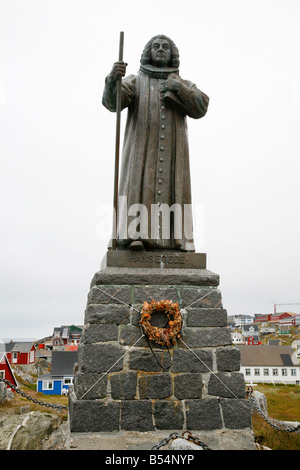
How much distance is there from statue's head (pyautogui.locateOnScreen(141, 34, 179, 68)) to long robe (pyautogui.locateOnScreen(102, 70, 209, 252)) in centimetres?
30

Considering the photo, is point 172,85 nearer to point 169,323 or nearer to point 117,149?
point 117,149

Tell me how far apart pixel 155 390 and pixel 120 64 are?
4534mm

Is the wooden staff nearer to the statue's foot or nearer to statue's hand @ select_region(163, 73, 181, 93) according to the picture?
the statue's foot

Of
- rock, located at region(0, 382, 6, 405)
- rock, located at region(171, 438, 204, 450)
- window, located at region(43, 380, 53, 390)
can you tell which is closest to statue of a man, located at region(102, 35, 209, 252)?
rock, located at region(171, 438, 204, 450)

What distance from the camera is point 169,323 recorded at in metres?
4.57

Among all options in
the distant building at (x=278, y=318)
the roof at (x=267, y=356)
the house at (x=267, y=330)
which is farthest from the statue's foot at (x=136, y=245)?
the distant building at (x=278, y=318)

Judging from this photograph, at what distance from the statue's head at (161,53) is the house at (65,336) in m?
53.9

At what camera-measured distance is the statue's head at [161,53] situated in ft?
19.7

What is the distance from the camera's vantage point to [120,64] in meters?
5.48

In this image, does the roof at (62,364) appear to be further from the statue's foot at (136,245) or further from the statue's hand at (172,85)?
the statue's hand at (172,85)

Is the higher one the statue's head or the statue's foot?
the statue's head

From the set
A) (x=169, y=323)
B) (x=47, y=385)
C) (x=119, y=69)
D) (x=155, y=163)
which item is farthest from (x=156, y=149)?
(x=47, y=385)

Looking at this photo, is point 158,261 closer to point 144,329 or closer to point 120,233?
point 120,233

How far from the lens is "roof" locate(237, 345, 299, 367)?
3497 cm
